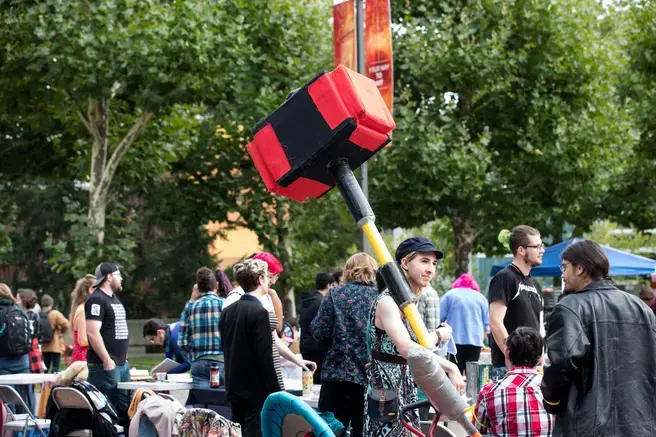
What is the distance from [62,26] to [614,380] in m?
19.1

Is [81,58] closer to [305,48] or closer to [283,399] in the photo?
[305,48]

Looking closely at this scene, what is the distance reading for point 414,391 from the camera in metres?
5.65

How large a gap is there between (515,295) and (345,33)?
25.8ft

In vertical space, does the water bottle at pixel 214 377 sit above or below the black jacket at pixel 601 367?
above

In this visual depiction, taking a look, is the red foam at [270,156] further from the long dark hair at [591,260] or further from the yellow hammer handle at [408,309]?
the long dark hair at [591,260]

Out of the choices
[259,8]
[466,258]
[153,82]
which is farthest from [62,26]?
[466,258]

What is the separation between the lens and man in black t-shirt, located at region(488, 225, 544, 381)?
7.34m

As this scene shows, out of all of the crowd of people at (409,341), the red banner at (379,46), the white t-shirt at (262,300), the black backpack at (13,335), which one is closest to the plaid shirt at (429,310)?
the crowd of people at (409,341)

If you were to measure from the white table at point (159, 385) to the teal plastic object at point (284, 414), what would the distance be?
4108 millimetres

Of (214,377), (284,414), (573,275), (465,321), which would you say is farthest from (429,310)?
(465,321)

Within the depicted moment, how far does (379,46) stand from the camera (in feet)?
46.8

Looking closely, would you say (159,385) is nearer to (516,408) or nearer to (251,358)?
(251,358)

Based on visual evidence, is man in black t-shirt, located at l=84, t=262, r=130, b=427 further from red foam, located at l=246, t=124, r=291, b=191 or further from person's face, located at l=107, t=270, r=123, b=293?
red foam, located at l=246, t=124, r=291, b=191

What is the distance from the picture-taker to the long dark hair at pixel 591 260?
15.8 ft
